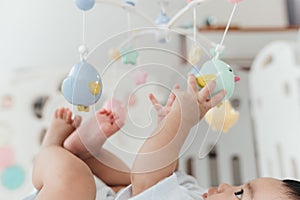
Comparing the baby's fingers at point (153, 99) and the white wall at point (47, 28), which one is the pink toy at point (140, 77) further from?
the white wall at point (47, 28)

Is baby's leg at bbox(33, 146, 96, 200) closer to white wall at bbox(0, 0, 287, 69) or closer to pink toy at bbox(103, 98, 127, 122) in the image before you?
pink toy at bbox(103, 98, 127, 122)

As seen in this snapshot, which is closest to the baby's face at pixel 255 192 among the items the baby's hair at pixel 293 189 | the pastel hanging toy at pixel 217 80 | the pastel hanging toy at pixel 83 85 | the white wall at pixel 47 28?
the baby's hair at pixel 293 189

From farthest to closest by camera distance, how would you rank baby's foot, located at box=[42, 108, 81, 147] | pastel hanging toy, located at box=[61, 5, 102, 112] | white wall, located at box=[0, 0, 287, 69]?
white wall, located at box=[0, 0, 287, 69], baby's foot, located at box=[42, 108, 81, 147], pastel hanging toy, located at box=[61, 5, 102, 112]

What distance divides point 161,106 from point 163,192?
14cm

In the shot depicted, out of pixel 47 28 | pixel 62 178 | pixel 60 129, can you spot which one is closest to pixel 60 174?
pixel 62 178

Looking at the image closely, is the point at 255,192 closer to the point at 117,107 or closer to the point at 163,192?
the point at 163,192

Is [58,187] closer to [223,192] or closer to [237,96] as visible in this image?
[223,192]

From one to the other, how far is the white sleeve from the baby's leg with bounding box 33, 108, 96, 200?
55 millimetres

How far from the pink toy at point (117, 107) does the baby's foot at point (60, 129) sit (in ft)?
0.59

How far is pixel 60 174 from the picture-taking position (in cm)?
70

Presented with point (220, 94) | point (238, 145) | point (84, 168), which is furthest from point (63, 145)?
point (238, 145)

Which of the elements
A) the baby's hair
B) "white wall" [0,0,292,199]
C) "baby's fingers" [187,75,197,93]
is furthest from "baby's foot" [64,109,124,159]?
"white wall" [0,0,292,199]

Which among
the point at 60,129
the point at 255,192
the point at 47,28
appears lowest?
the point at 255,192

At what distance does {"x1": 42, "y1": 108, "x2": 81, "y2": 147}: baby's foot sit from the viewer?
812 millimetres
